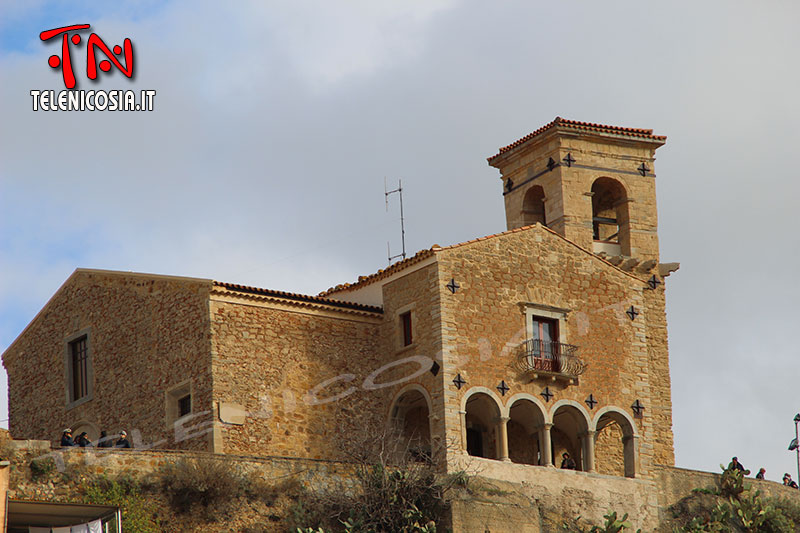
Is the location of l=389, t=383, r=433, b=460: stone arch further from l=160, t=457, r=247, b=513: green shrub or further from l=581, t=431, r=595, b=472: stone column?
l=160, t=457, r=247, b=513: green shrub

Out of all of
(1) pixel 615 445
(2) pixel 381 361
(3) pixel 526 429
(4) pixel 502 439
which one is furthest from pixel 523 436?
(2) pixel 381 361

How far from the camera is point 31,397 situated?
162ft

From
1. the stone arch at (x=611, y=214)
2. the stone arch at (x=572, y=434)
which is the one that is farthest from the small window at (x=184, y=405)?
the stone arch at (x=611, y=214)

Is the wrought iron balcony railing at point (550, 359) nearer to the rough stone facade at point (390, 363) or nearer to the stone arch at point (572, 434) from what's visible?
the rough stone facade at point (390, 363)

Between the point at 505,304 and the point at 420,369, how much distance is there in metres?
2.97

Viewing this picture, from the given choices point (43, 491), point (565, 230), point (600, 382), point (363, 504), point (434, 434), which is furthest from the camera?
point (565, 230)

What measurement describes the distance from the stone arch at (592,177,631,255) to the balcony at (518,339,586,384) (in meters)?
7.19

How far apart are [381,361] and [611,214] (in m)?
11.5

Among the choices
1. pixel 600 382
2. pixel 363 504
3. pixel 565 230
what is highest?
pixel 565 230

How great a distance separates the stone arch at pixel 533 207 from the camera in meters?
53.5

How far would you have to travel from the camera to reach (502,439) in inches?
1746

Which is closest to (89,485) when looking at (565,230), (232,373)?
(232,373)

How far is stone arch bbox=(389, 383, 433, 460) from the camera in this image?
44.4 m

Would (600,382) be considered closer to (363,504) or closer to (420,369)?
(420,369)
